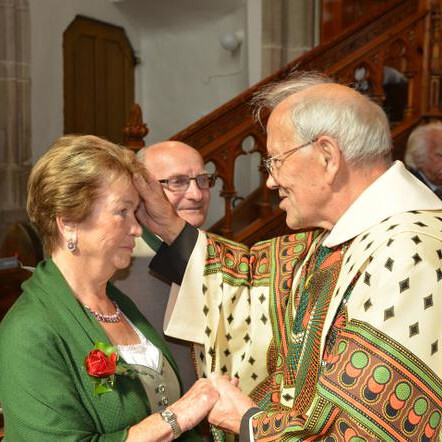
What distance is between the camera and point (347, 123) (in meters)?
1.90

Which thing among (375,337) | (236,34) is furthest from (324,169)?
(236,34)

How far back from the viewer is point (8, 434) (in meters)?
1.84

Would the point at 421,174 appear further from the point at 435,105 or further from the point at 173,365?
the point at 173,365

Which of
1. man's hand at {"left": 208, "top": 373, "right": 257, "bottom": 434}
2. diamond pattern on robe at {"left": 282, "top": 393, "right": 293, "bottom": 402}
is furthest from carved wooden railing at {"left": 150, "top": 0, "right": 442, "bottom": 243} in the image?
man's hand at {"left": 208, "top": 373, "right": 257, "bottom": 434}

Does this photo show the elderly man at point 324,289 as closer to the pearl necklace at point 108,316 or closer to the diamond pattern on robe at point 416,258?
the diamond pattern on robe at point 416,258

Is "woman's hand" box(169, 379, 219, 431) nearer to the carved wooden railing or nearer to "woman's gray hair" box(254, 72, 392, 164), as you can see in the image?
"woman's gray hair" box(254, 72, 392, 164)

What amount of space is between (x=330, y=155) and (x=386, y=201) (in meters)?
0.19

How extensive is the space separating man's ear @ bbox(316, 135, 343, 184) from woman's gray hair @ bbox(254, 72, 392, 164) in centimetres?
1

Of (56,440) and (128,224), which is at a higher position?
(128,224)

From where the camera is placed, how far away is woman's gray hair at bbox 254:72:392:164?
1.91 meters

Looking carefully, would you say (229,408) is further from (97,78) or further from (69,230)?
(97,78)

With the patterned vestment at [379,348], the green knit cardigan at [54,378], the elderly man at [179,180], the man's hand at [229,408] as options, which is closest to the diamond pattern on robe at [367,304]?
the patterned vestment at [379,348]

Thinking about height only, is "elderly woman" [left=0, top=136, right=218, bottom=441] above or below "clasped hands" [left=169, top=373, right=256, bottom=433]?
above

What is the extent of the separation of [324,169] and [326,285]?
33cm
